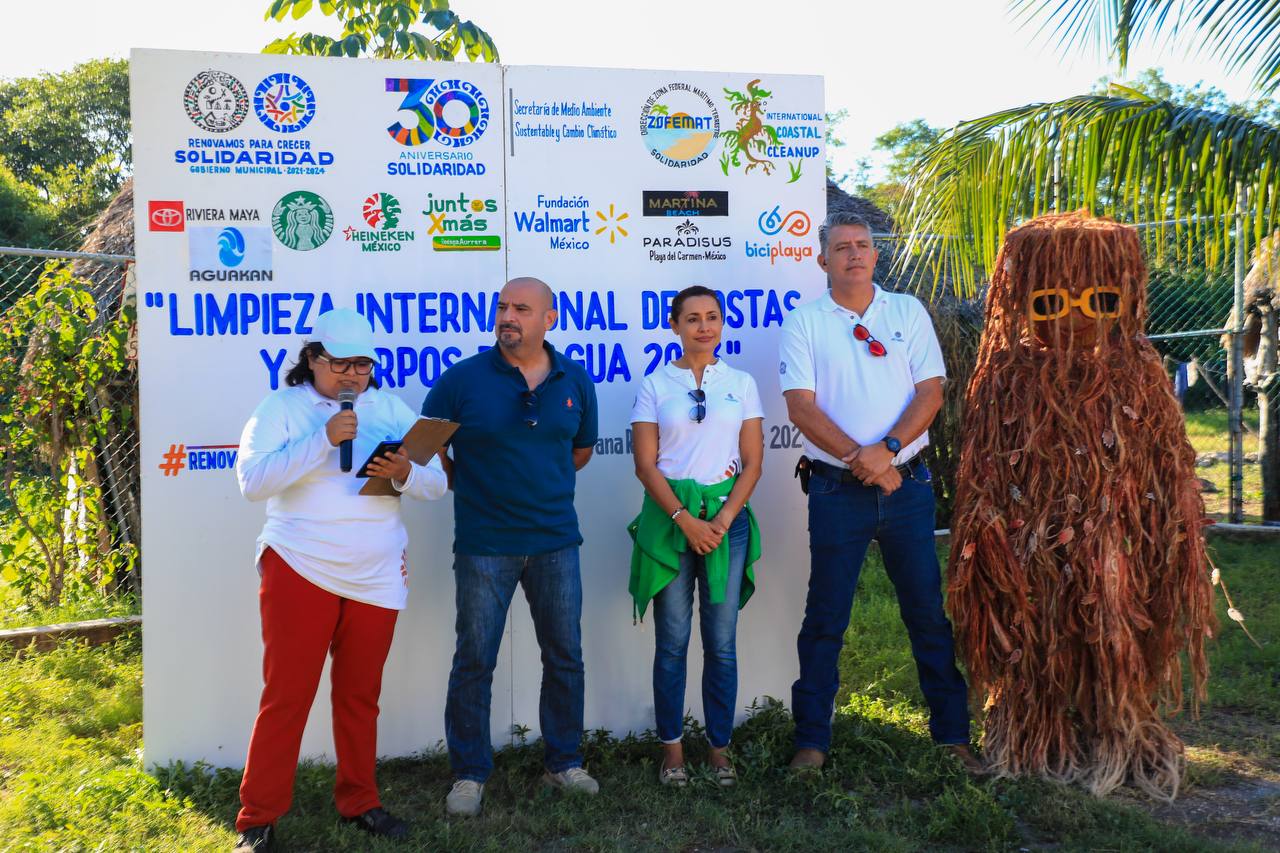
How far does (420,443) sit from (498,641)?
0.91 m

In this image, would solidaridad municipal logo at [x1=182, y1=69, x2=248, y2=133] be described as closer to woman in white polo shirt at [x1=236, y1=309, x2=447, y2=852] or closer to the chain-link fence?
woman in white polo shirt at [x1=236, y1=309, x2=447, y2=852]

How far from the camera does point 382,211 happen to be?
176 inches

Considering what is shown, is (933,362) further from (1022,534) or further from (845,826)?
(845,826)

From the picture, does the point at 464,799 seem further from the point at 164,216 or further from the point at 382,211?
the point at 164,216

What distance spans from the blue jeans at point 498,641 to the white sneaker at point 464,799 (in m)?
0.03

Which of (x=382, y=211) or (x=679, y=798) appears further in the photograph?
(x=382, y=211)

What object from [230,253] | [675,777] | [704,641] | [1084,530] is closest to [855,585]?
[704,641]

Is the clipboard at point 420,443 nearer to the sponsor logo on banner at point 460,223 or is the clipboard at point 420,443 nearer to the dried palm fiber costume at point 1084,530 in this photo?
the sponsor logo on banner at point 460,223

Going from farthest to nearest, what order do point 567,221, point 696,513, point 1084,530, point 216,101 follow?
point 567,221
point 216,101
point 696,513
point 1084,530

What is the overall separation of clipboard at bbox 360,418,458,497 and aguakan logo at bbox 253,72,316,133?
161 centimetres

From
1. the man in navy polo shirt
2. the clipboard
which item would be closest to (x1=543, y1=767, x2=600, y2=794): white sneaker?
the man in navy polo shirt

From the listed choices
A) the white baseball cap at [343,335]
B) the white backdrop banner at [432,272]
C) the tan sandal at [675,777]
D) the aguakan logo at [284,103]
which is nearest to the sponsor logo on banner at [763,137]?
the white backdrop banner at [432,272]

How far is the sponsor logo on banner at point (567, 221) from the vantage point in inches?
181

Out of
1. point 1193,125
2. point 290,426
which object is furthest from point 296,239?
point 1193,125
